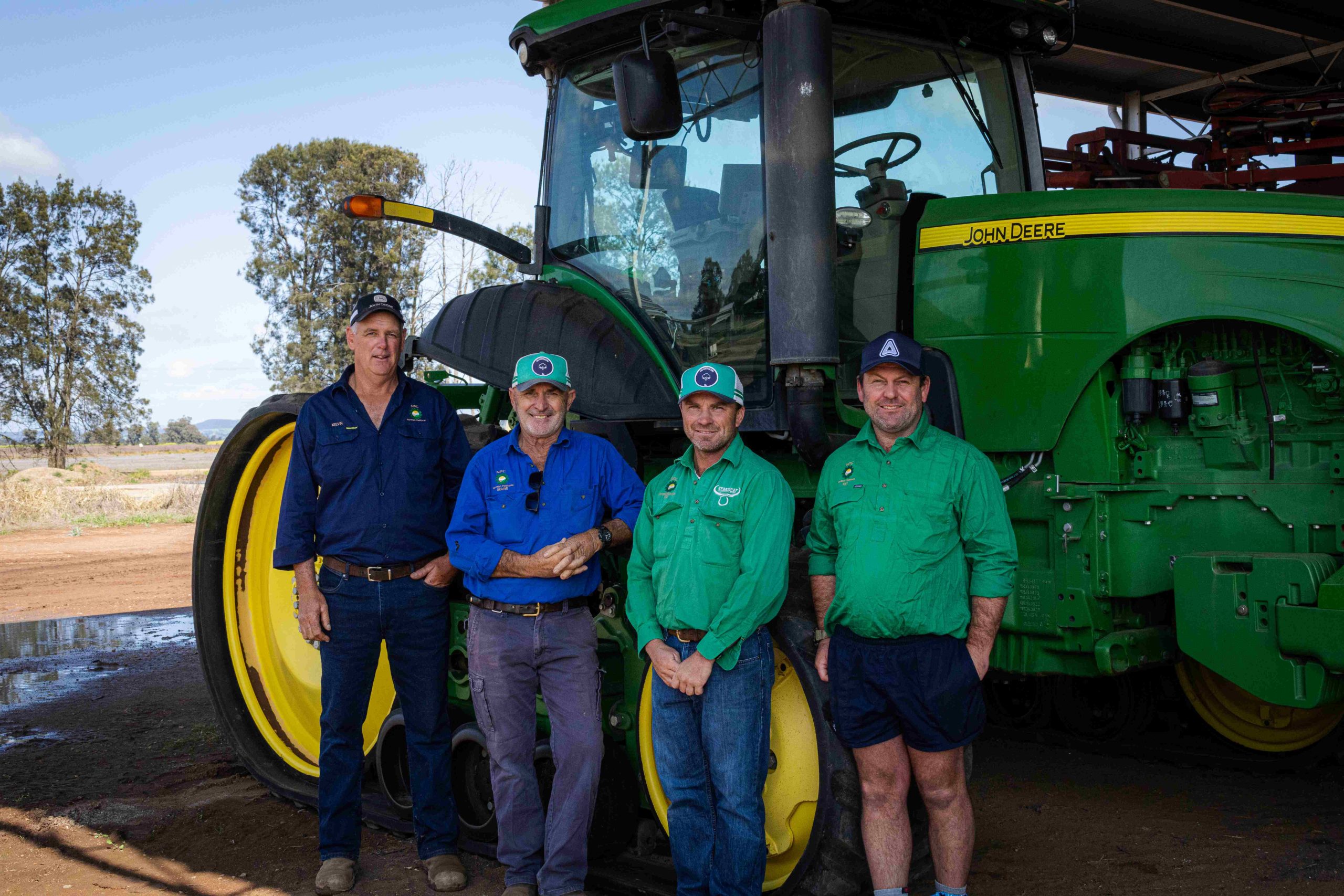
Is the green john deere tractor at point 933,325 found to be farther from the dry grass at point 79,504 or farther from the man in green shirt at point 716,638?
the dry grass at point 79,504

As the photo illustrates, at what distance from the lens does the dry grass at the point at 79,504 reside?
17.3m

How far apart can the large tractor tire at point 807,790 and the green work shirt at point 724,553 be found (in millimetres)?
292

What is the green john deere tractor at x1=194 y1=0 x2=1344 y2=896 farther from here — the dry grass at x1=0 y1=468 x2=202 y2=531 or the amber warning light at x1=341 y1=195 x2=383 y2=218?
the dry grass at x1=0 y1=468 x2=202 y2=531

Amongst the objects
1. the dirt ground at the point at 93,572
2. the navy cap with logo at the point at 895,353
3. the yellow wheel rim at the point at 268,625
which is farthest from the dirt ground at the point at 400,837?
the dirt ground at the point at 93,572

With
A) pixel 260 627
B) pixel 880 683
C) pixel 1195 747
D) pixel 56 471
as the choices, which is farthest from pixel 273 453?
pixel 56 471

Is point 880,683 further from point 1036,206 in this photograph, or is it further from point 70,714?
point 70,714

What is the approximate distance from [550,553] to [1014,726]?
3.01 meters

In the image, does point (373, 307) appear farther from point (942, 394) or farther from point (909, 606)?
point (909, 606)

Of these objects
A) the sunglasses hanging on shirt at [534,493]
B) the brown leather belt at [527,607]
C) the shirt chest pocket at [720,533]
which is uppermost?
the sunglasses hanging on shirt at [534,493]

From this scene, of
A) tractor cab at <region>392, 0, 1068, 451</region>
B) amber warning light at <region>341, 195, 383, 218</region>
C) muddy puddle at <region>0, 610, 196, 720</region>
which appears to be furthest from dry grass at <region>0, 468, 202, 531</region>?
tractor cab at <region>392, 0, 1068, 451</region>

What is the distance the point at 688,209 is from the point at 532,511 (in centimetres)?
121

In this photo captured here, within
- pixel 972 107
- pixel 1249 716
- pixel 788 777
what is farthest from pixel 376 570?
pixel 1249 716

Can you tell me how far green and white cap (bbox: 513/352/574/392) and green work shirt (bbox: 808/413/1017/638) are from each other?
1.04 metres

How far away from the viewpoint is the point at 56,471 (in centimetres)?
2227
